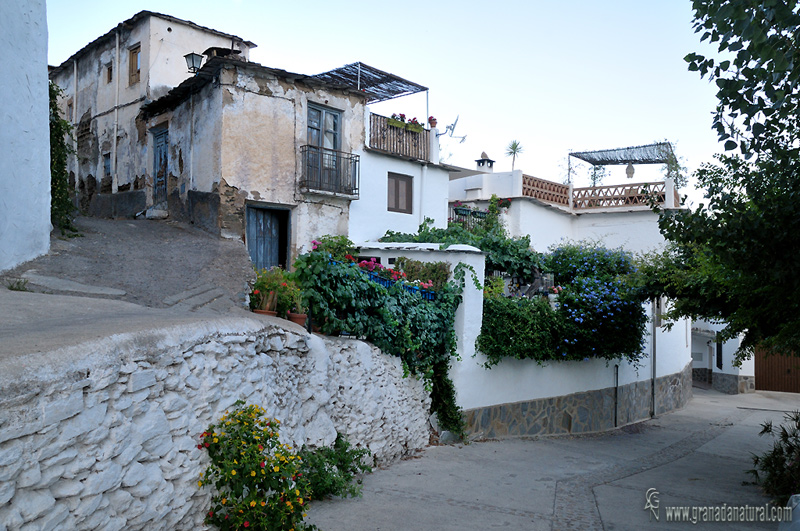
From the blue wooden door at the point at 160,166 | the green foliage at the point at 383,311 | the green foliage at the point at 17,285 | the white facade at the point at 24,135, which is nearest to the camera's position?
the green foliage at the point at 17,285

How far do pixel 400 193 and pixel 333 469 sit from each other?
11.7 metres

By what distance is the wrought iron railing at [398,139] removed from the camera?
56.2 feet

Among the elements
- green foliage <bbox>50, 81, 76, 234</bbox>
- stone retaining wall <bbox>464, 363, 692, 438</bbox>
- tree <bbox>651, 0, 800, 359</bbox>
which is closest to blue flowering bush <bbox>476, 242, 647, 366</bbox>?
stone retaining wall <bbox>464, 363, 692, 438</bbox>

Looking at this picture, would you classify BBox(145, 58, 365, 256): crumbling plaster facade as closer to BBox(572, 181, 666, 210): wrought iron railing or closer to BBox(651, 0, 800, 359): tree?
BBox(651, 0, 800, 359): tree

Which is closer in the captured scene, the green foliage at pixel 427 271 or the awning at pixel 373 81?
the green foliage at pixel 427 271

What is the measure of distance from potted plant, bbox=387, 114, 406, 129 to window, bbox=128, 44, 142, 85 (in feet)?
22.9

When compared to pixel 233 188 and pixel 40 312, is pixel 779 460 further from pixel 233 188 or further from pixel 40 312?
pixel 233 188

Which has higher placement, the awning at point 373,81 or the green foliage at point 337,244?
the awning at point 373,81

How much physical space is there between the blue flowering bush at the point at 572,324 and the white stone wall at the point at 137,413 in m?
5.33

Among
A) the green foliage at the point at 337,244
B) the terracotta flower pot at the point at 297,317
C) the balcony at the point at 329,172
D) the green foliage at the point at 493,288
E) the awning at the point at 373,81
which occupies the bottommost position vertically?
the terracotta flower pot at the point at 297,317

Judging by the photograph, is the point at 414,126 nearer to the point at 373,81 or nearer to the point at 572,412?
the point at 373,81

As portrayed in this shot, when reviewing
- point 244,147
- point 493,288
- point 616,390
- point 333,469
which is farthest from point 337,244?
point 616,390

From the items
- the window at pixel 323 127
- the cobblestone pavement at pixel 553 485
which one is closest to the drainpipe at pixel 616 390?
the cobblestone pavement at pixel 553 485

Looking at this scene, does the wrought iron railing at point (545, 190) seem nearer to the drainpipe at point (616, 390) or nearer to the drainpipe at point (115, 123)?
the drainpipe at point (616, 390)
